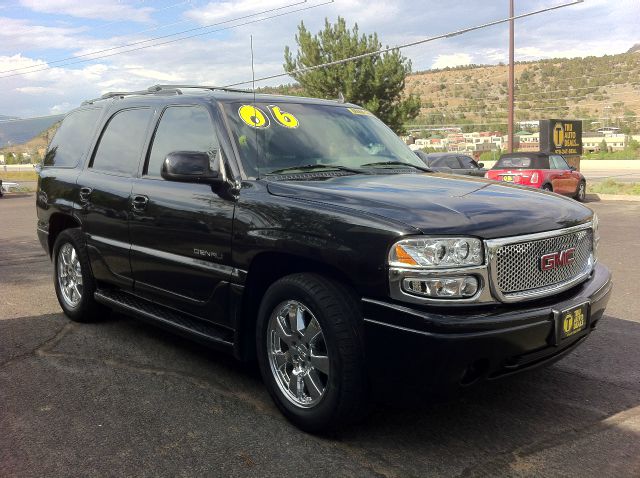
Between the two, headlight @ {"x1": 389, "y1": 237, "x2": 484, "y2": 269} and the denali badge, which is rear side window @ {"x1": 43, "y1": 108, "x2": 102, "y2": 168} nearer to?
the denali badge

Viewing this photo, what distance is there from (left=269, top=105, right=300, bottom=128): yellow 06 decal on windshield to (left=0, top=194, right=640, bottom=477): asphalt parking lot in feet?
5.63

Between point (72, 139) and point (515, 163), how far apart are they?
13.9 meters

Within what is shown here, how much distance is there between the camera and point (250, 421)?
3545mm

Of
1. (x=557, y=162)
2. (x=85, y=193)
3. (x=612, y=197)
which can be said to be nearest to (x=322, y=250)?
(x=85, y=193)

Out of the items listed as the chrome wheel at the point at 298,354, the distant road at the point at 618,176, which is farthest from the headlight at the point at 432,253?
the distant road at the point at 618,176

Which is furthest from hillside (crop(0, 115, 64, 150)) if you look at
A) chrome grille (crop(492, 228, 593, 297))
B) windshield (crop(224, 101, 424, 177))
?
chrome grille (crop(492, 228, 593, 297))

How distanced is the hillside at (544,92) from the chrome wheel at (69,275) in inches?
3044

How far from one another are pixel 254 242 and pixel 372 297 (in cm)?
Answer: 87

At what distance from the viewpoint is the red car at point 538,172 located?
16.8m

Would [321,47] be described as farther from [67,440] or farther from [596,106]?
[596,106]

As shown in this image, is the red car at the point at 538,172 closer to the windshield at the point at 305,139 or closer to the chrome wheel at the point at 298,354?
the windshield at the point at 305,139

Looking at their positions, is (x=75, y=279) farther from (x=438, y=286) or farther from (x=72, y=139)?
(x=438, y=286)

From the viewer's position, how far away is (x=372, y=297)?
2975 mm

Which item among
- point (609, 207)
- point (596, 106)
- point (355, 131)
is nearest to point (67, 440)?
point (355, 131)
